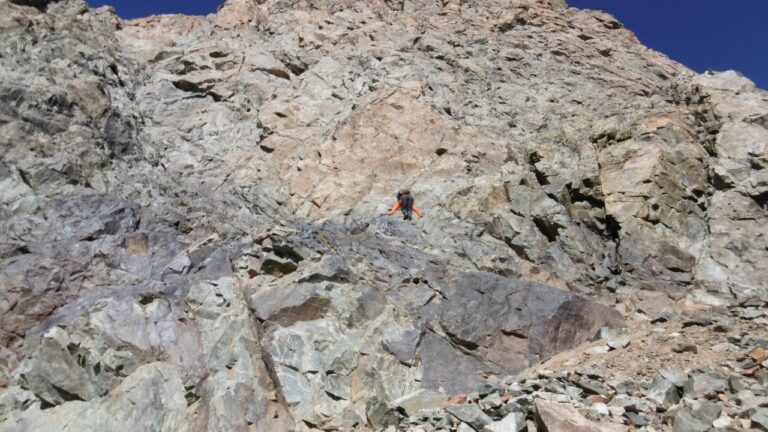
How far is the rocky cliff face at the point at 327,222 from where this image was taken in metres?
11.3

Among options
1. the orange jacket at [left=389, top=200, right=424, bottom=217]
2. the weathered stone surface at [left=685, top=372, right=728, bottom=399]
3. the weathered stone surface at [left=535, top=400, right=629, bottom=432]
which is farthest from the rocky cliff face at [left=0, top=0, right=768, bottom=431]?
the weathered stone surface at [left=685, top=372, right=728, bottom=399]

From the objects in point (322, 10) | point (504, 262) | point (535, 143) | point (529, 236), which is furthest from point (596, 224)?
point (322, 10)

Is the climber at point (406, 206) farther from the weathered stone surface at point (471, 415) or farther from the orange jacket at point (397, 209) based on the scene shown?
the weathered stone surface at point (471, 415)

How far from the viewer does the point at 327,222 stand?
1681 cm

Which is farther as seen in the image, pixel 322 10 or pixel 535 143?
pixel 322 10

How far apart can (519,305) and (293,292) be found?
5296 millimetres

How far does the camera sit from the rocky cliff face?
11305mm

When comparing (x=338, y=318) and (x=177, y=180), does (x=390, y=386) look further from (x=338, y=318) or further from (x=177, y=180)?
(x=177, y=180)

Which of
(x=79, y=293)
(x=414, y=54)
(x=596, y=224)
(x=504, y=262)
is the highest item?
(x=414, y=54)

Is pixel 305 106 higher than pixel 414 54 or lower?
lower

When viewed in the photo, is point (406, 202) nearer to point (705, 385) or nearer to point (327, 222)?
point (327, 222)

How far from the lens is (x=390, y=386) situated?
10.9m

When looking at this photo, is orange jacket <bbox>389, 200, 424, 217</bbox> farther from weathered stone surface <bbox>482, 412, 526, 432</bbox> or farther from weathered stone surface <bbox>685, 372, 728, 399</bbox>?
weathered stone surface <bbox>685, 372, 728, 399</bbox>

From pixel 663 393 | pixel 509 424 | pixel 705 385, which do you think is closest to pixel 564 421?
pixel 509 424
